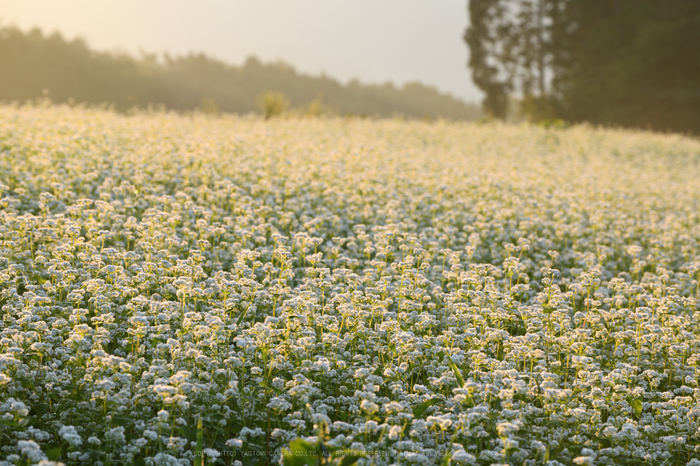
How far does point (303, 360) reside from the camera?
204 inches

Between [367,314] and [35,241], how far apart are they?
463 cm

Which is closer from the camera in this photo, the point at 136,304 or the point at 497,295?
the point at 136,304

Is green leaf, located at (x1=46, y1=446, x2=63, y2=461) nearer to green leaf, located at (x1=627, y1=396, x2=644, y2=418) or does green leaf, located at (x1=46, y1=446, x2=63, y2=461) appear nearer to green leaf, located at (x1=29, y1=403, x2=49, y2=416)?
green leaf, located at (x1=29, y1=403, x2=49, y2=416)

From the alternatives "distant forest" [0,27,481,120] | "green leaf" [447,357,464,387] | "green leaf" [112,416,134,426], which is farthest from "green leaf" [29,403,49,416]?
"distant forest" [0,27,481,120]

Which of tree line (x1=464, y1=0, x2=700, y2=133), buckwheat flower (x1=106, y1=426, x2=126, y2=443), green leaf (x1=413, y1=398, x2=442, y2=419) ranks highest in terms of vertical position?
tree line (x1=464, y1=0, x2=700, y2=133)

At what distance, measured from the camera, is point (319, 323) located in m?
5.60

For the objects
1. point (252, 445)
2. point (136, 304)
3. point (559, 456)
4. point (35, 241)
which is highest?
point (35, 241)

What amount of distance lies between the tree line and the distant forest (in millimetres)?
9684

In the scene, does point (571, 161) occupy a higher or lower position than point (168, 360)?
higher

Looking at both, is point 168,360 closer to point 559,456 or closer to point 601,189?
point 559,456

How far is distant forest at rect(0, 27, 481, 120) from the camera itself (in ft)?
127

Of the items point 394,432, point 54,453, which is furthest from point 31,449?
point 394,432

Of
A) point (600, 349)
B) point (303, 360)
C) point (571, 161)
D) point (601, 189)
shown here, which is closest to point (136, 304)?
point (303, 360)

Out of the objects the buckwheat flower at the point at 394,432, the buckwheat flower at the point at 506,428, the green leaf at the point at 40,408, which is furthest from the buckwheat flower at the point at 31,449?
the buckwheat flower at the point at 506,428
